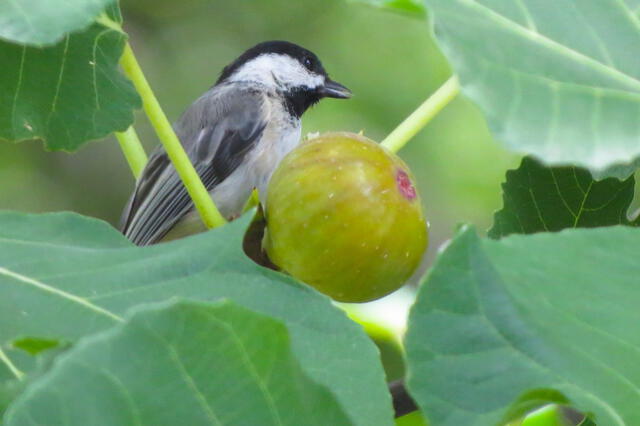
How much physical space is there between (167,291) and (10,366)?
175 mm

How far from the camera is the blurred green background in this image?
4.82 metres

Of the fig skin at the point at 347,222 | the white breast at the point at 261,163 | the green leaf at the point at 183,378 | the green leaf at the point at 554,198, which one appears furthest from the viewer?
the white breast at the point at 261,163

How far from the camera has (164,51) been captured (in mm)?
5922

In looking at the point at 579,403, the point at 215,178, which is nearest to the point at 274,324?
the point at 579,403

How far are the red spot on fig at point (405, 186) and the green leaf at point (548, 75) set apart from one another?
35 centimetres

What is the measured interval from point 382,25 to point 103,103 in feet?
13.4

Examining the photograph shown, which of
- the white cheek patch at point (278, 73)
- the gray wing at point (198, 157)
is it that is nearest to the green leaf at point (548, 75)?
the gray wing at point (198, 157)

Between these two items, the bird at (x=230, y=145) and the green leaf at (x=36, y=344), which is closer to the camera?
the green leaf at (x=36, y=344)

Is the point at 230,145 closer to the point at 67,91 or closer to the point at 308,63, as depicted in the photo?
the point at 308,63

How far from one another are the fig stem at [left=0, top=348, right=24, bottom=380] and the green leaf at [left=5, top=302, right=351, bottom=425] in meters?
0.30

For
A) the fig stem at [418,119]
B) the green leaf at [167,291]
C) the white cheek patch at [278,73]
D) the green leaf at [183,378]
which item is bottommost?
the white cheek patch at [278,73]

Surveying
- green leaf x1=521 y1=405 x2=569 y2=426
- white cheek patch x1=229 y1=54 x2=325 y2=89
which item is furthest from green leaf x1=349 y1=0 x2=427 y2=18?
white cheek patch x1=229 y1=54 x2=325 y2=89

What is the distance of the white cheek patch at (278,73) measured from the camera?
11.9 feet

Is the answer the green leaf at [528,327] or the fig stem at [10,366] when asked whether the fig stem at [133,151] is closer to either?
the fig stem at [10,366]
